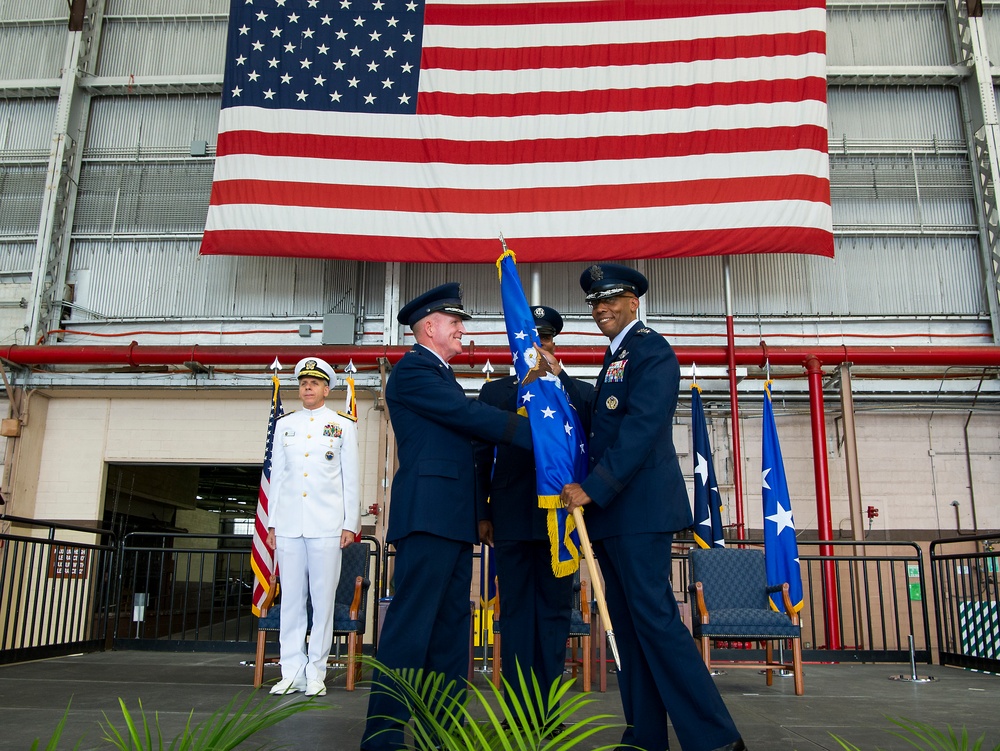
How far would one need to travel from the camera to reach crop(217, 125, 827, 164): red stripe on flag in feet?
28.9

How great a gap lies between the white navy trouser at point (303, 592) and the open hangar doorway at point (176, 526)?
181 inches

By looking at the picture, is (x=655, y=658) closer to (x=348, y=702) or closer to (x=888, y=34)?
(x=348, y=702)

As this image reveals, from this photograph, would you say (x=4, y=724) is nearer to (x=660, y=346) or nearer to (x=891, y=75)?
(x=660, y=346)

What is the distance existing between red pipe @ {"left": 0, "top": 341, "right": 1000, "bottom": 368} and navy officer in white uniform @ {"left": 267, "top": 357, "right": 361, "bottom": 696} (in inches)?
175

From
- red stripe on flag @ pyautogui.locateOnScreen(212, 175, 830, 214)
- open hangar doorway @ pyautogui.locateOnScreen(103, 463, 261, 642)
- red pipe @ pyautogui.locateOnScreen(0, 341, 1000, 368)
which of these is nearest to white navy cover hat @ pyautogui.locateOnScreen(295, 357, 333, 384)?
red pipe @ pyautogui.locateOnScreen(0, 341, 1000, 368)

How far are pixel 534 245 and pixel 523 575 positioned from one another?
6.03 metres

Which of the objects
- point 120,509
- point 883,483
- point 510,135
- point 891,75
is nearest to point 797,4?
point 891,75

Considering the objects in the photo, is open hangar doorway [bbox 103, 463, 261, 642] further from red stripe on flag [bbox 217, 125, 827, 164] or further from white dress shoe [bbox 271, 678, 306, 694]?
white dress shoe [bbox 271, 678, 306, 694]

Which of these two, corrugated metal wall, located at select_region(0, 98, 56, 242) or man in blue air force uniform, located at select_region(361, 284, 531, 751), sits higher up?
corrugated metal wall, located at select_region(0, 98, 56, 242)

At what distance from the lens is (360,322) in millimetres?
9852

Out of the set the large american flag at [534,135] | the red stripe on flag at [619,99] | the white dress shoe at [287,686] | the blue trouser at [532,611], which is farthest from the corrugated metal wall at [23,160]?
the blue trouser at [532,611]

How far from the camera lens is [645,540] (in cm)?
269

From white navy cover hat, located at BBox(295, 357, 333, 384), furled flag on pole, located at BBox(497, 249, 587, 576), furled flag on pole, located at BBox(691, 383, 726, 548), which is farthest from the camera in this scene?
furled flag on pole, located at BBox(691, 383, 726, 548)

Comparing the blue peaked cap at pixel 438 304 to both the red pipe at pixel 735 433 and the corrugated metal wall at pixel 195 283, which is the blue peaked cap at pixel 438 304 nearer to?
the red pipe at pixel 735 433
